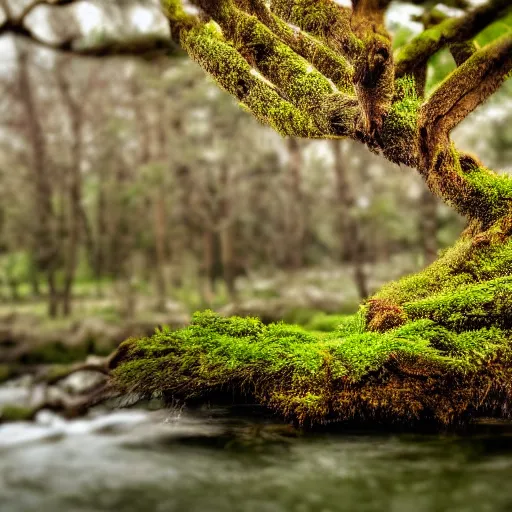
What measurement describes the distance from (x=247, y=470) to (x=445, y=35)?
385cm

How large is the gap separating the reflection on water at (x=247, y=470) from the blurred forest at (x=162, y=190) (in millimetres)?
5685

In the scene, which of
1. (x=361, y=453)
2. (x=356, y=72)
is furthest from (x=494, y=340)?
(x=356, y=72)

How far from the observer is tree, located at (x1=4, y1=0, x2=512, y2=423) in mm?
2531

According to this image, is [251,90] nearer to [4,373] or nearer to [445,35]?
[445,35]

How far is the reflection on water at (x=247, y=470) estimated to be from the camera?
1.86 metres

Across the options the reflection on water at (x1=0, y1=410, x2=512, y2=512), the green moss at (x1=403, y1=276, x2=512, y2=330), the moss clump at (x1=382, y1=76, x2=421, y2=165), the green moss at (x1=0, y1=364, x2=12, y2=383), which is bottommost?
the green moss at (x1=0, y1=364, x2=12, y2=383)

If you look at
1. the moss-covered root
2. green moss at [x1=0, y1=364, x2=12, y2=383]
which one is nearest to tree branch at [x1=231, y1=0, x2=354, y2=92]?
the moss-covered root

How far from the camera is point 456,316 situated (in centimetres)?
274

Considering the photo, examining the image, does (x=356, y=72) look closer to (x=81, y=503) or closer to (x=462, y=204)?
(x=462, y=204)

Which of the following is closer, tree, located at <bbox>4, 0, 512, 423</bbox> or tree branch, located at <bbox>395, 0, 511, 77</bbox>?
tree, located at <bbox>4, 0, 512, 423</bbox>

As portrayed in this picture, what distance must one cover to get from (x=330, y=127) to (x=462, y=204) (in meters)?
1.20

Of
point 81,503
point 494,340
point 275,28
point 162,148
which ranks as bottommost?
point 81,503

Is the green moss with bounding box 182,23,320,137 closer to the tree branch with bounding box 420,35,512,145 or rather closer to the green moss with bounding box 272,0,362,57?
the green moss with bounding box 272,0,362,57

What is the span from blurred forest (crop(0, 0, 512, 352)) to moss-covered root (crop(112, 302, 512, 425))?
5.39 meters
